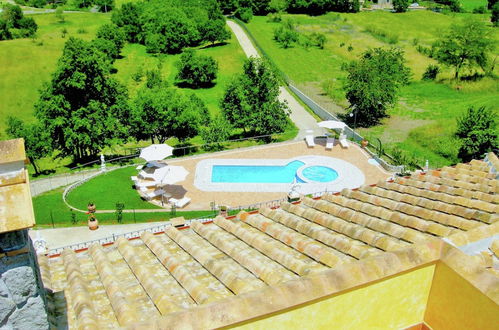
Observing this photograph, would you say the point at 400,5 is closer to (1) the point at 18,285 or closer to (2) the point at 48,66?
(2) the point at 48,66

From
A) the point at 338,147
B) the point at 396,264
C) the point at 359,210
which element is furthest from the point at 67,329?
the point at 338,147

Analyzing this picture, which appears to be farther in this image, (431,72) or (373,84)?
(431,72)

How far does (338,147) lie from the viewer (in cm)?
3269

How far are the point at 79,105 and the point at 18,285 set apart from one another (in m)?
31.6

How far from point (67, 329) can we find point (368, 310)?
4363 millimetres

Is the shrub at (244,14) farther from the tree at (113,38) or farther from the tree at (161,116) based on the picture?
the tree at (161,116)

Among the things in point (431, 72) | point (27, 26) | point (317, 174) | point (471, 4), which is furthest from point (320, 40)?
point (471, 4)

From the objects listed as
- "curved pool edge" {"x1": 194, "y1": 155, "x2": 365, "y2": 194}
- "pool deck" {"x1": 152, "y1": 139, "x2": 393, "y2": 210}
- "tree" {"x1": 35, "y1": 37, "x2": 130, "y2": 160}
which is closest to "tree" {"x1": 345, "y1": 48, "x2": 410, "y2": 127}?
"pool deck" {"x1": 152, "y1": 139, "x2": 393, "y2": 210}

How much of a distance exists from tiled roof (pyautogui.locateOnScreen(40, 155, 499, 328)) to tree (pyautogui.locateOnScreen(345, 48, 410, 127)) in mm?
25883

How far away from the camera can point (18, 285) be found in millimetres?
4059

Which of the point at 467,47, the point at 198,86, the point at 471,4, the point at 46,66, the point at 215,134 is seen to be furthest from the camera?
the point at 471,4

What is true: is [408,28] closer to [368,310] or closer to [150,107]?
[150,107]

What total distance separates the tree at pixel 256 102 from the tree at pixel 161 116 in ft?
11.3

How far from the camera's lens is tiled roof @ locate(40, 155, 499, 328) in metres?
6.98
